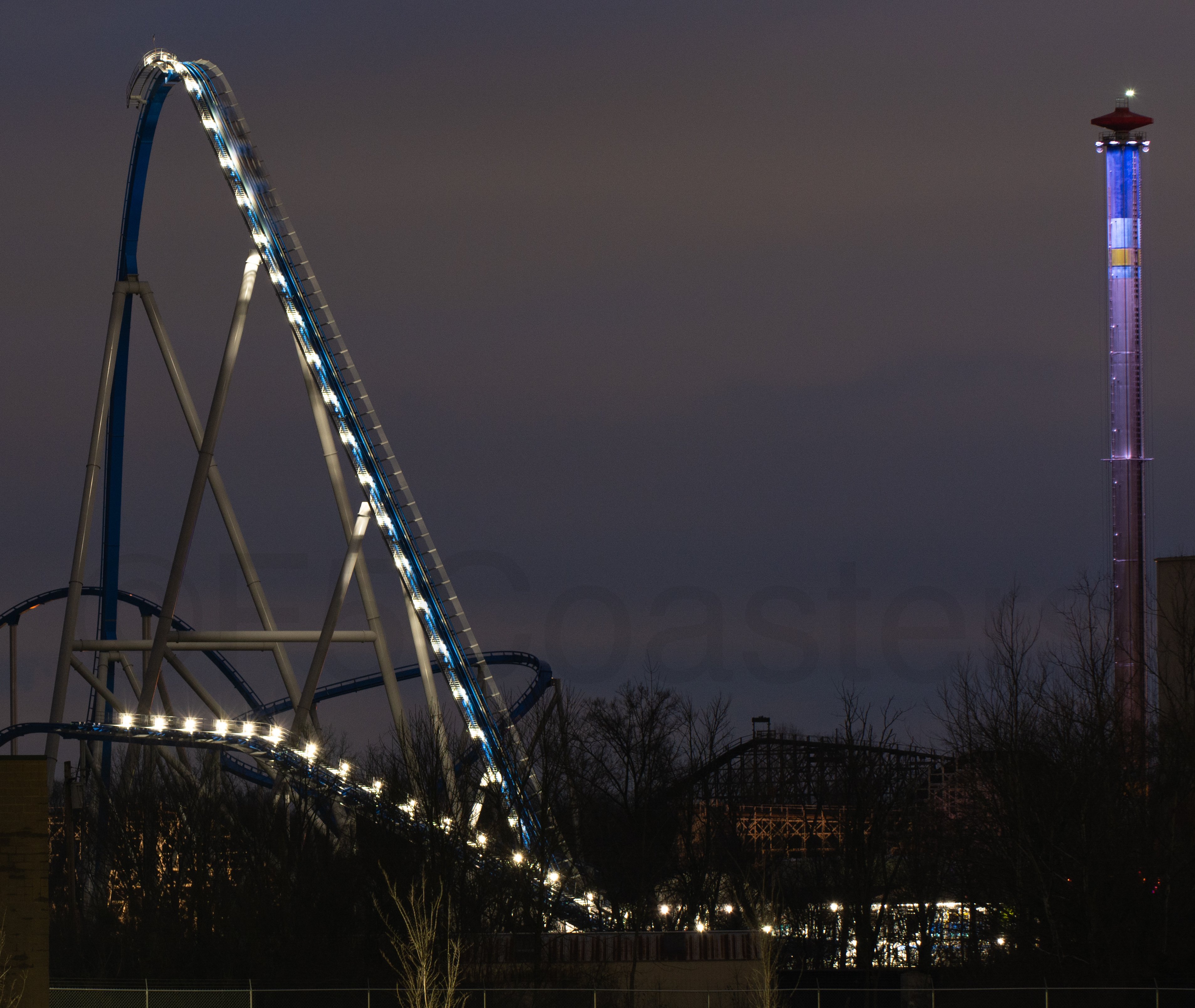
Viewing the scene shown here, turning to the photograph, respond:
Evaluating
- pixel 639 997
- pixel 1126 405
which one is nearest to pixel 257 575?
pixel 639 997

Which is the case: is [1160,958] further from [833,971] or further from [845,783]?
[845,783]

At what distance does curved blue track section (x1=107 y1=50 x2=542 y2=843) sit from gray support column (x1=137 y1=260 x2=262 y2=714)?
0.54m

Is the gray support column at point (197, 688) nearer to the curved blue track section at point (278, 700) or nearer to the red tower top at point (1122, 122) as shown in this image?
the curved blue track section at point (278, 700)

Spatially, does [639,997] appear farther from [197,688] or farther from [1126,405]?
[1126,405]

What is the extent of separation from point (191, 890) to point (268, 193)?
13994 mm

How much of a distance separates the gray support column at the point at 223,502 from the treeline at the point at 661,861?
254 centimetres

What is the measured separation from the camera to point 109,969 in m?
32.8

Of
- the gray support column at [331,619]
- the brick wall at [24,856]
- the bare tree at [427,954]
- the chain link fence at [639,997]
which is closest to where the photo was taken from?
the brick wall at [24,856]

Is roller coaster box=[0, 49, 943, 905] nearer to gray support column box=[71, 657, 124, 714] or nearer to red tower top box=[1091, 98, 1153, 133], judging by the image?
gray support column box=[71, 657, 124, 714]

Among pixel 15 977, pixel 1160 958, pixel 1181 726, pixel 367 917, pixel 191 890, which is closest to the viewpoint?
pixel 15 977

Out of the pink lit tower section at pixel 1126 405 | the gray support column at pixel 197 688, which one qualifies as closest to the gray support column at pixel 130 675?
the gray support column at pixel 197 688

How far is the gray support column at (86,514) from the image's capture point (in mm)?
30672

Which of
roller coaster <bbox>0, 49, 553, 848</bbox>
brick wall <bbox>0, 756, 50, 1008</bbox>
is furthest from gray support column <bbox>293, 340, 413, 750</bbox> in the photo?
brick wall <bbox>0, 756, 50, 1008</bbox>

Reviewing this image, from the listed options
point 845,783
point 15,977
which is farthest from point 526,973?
point 845,783
